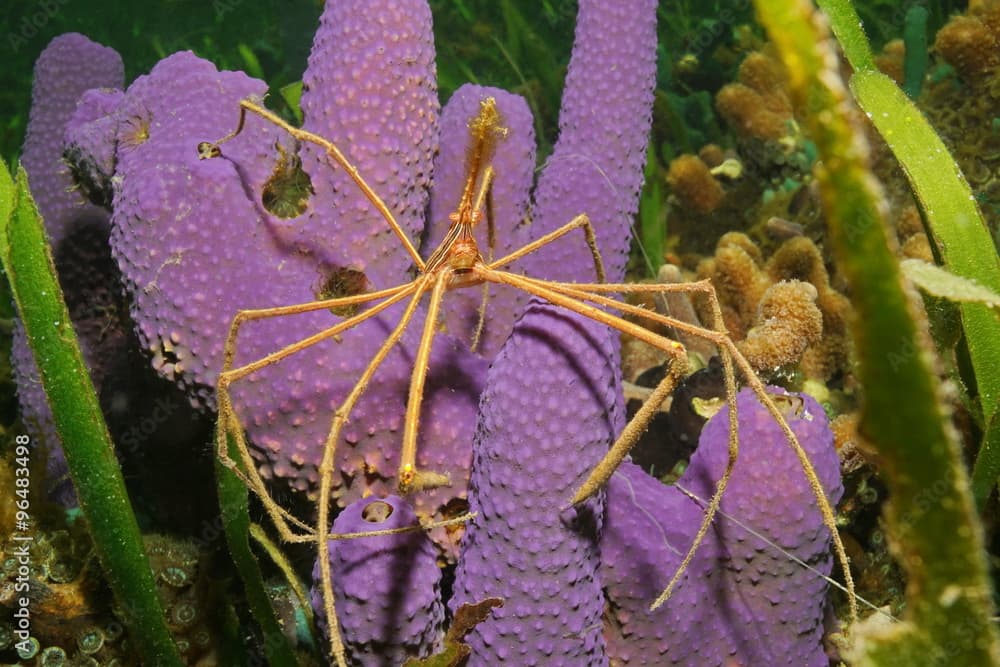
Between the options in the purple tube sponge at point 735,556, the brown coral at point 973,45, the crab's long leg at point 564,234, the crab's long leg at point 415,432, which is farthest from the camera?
the brown coral at point 973,45

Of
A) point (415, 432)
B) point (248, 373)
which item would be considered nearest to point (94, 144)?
point (248, 373)

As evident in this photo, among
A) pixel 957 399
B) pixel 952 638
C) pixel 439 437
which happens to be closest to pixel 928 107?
pixel 957 399

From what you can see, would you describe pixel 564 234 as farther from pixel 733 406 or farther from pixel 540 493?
pixel 540 493

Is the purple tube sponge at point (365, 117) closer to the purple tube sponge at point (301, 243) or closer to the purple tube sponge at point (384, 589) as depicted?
→ the purple tube sponge at point (301, 243)

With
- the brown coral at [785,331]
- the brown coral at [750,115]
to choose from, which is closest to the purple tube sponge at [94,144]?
the brown coral at [785,331]

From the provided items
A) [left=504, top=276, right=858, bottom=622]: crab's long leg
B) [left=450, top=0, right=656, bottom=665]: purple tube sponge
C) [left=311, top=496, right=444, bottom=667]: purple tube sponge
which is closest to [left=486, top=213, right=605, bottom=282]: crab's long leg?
[left=504, top=276, right=858, bottom=622]: crab's long leg
